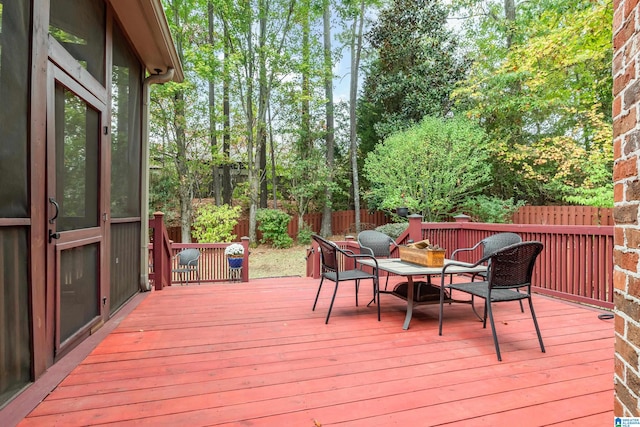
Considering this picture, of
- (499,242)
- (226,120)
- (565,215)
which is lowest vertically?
(499,242)

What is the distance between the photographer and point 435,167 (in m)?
9.09

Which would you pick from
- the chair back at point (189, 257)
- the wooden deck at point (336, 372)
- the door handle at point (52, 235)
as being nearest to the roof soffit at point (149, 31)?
the door handle at point (52, 235)

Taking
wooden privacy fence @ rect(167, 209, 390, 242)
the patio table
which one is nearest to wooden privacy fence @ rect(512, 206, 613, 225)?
wooden privacy fence @ rect(167, 209, 390, 242)

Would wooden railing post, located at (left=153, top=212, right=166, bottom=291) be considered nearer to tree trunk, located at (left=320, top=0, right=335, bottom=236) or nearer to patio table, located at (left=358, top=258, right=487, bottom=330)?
patio table, located at (left=358, top=258, right=487, bottom=330)

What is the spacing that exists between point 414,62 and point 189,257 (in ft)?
31.8

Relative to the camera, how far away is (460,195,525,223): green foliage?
30.4ft

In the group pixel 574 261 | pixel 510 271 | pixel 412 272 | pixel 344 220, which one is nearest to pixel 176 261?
pixel 412 272

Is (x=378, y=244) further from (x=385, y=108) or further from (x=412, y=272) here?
(x=385, y=108)

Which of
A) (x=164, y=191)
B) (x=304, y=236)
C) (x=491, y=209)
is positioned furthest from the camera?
(x=304, y=236)

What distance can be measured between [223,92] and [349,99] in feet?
16.3

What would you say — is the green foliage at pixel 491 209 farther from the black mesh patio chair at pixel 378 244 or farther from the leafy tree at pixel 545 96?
the black mesh patio chair at pixel 378 244

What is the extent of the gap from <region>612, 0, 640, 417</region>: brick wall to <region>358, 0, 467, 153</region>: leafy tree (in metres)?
10.5

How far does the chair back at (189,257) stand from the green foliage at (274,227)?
5.15m

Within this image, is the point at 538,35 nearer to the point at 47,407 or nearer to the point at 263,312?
the point at 263,312
